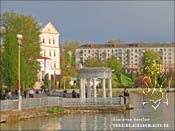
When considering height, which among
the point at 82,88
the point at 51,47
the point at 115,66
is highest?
the point at 51,47

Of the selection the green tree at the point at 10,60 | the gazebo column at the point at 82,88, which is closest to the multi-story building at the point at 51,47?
the green tree at the point at 10,60

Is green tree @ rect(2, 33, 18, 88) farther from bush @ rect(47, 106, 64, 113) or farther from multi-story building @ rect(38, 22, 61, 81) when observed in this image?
multi-story building @ rect(38, 22, 61, 81)

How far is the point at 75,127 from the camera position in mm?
28625

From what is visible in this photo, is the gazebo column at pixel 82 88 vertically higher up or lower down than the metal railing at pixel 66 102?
higher up

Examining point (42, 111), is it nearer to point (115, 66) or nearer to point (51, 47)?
point (51, 47)

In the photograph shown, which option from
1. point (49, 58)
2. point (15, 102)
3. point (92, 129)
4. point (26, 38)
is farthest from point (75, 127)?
point (49, 58)

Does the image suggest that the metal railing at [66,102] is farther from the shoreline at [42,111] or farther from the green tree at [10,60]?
the green tree at [10,60]

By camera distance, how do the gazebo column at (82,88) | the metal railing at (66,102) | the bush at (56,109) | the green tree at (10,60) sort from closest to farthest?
the metal railing at (66,102) < the bush at (56,109) < the gazebo column at (82,88) < the green tree at (10,60)

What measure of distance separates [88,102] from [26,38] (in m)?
29.0

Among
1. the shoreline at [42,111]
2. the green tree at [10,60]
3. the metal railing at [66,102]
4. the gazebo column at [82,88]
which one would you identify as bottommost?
the shoreline at [42,111]

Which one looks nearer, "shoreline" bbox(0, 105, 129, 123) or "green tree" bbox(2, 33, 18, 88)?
"shoreline" bbox(0, 105, 129, 123)

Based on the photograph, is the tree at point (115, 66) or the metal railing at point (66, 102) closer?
the metal railing at point (66, 102)

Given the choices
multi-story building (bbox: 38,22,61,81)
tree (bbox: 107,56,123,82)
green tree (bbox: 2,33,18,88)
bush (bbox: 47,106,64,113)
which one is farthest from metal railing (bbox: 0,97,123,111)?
tree (bbox: 107,56,123,82)

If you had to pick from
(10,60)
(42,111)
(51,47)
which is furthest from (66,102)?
(51,47)
